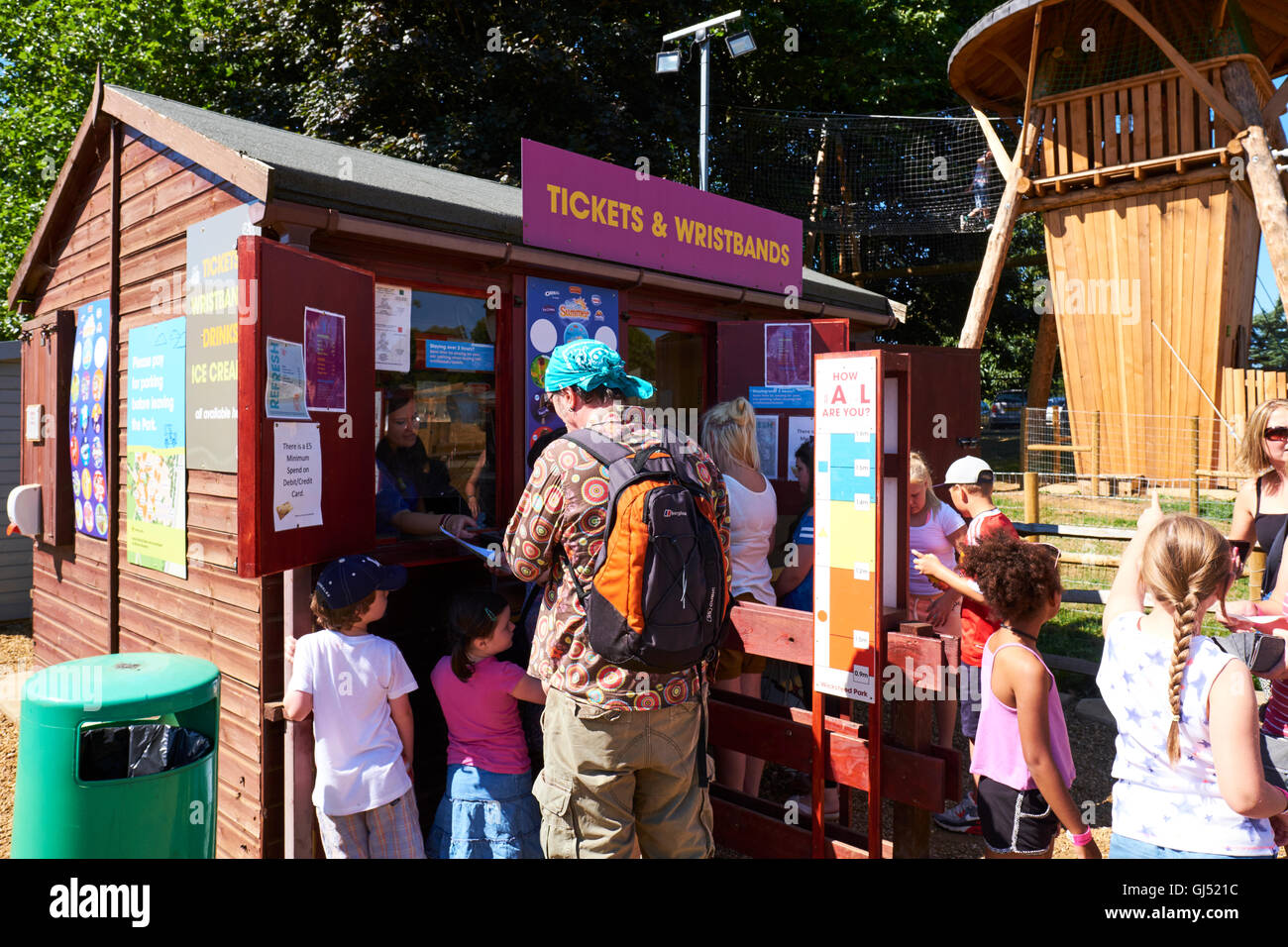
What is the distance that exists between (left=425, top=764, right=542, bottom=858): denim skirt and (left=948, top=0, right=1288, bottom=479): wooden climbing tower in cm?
1003

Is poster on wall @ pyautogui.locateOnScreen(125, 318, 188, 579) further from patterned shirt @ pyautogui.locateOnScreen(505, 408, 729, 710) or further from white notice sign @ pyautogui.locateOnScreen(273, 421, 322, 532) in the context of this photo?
patterned shirt @ pyautogui.locateOnScreen(505, 408, 729, 710)

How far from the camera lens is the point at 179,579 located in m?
4.62

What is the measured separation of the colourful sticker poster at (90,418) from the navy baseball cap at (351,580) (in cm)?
287

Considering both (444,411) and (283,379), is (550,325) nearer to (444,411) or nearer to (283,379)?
(444,411)

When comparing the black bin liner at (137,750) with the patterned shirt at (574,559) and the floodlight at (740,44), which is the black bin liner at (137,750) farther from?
the floodlight at (740,44)

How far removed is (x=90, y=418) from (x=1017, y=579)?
5.37 m

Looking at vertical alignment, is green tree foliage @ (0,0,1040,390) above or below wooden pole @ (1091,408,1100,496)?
above

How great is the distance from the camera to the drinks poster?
17.7 feet

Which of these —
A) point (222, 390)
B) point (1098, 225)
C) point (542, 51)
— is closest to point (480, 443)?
point (222, 390)

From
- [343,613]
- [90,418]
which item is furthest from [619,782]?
[90,418]

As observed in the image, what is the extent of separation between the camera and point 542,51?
620 inches

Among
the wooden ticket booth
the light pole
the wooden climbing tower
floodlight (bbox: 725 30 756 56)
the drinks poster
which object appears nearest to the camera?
the wooden ticket booth

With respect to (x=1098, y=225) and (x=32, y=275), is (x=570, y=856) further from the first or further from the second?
(x=1098, y=225)

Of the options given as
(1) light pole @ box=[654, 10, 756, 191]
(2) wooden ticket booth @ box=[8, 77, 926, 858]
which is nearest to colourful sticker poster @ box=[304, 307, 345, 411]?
(2) wooden ticket booth @ box=[8, 77, 926, 858]
